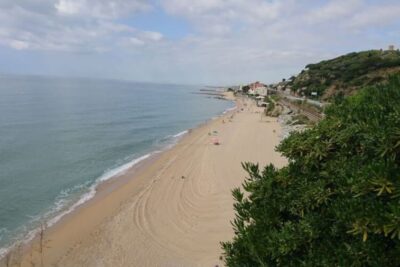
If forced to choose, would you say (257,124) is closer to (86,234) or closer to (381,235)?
(86,234)

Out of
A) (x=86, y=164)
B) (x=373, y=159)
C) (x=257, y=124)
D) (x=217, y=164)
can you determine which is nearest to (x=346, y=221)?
(x=373, y=159)

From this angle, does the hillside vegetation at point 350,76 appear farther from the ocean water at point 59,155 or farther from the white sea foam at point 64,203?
the white sea foam at point 64,203

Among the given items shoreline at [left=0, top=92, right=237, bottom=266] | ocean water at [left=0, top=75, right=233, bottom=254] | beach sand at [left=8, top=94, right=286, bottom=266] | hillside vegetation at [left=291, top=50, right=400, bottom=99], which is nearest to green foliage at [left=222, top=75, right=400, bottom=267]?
beach sand at [left=8, top=94, right=286, bottom=266]

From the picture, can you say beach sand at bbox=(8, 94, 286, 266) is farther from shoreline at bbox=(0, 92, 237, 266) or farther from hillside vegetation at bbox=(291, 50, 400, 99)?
hillside vegetation at bbox=(291, 50, 400, 99)

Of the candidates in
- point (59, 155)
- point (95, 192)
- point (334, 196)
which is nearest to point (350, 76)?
point (59, 155)

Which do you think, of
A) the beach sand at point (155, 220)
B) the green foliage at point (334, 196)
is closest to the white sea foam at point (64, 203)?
the beach sand at point (155, 220)

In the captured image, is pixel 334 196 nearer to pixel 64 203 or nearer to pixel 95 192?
pixel 64 203
